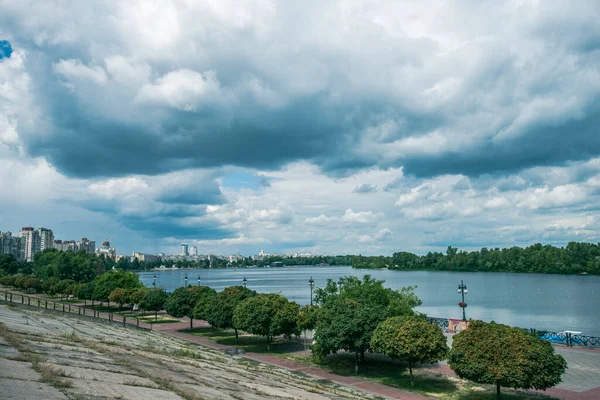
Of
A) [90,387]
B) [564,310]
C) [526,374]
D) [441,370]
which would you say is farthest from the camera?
[564,310]

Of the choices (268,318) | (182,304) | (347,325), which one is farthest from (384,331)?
(182,304)

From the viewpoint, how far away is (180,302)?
2030 inches

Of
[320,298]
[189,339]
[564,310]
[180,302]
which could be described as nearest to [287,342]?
[320,298]

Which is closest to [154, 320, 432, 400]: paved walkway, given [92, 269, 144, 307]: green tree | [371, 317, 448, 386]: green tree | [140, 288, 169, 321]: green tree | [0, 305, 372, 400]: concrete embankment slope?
[371, 317, 448, 386]: green tree

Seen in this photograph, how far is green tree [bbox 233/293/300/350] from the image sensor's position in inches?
1517

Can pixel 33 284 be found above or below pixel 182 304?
above

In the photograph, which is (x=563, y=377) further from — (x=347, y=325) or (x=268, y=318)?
(x=268, y=318)

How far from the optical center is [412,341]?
89.6 feet

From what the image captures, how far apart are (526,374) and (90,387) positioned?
Answer: 1954 cm

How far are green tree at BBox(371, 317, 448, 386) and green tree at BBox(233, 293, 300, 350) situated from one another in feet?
38.0

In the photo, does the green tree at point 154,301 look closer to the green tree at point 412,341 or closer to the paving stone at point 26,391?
the green tree at point 412,341

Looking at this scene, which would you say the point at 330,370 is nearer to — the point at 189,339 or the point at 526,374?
the point at 526,374

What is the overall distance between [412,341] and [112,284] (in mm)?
57718

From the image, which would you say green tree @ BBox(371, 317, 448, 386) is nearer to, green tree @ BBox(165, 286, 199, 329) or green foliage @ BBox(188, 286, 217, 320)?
green foliage @ BBox(188, 286, 217, 320)
